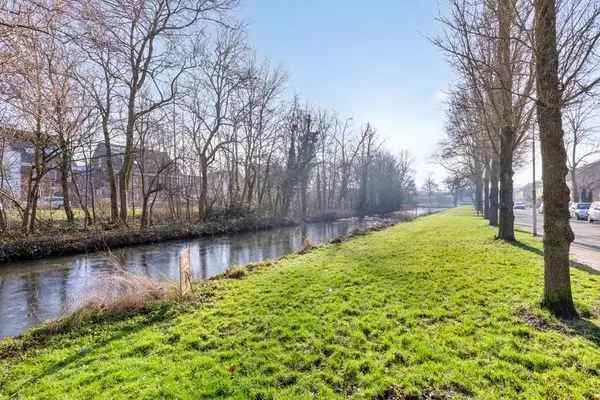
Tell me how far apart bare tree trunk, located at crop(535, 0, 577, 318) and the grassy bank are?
15.6 meters

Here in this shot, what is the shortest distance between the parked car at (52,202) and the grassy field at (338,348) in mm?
15574

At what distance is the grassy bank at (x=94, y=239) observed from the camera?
11.8 m

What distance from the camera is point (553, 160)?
169 inches

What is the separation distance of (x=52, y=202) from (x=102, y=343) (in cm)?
1740

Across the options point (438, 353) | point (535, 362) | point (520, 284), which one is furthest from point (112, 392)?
point (520, 284)

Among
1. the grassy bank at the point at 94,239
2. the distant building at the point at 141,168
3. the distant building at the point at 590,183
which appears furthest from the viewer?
the distant building at the point at 590,183

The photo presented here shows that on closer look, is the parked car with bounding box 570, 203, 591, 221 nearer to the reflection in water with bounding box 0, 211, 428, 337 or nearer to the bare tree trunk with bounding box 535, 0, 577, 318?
the reflection in water with bounding box 0, 211, 428, 337

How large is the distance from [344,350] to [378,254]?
21.1 feet

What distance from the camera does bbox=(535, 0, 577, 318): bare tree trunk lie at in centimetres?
422

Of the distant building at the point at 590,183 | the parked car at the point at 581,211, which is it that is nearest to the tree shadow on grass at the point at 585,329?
the parked car at the point at 581,211

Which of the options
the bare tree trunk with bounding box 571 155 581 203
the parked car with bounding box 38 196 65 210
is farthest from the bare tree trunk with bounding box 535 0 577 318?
the bare tree trunk with bounding box 571 155 581 203

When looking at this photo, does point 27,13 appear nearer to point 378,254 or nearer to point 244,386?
point 244,386

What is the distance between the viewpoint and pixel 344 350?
3.60 metres

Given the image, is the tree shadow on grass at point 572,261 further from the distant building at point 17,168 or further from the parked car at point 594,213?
the distant building at point 17,168
